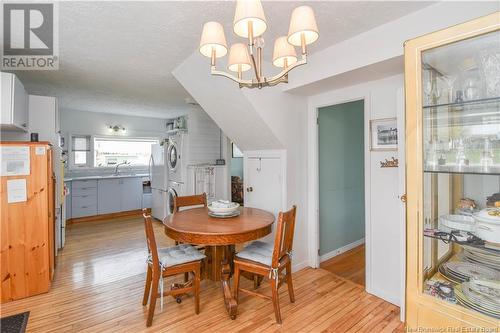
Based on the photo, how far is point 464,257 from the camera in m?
1.50

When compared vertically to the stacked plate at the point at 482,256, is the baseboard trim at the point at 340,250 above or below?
below

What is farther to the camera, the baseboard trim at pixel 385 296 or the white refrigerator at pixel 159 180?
the white refrigerator at pixel 159 180

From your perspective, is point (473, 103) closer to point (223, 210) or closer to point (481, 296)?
point (481, 296)

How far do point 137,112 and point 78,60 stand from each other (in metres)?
3.16

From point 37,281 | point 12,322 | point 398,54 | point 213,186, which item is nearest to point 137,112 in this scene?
point 213,186

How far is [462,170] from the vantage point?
139cm

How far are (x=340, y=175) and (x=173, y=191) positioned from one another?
2.90 m

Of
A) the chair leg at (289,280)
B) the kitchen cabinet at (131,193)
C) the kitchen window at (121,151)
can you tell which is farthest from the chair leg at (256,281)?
the kitchen window at (121,151)

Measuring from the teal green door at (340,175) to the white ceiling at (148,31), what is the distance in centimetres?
124

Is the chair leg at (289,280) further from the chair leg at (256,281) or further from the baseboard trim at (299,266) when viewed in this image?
the baseboard trim at (299,266)

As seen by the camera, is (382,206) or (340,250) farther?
(340,250)

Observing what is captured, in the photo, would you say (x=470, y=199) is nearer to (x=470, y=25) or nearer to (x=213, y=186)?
(x=470, y=25)

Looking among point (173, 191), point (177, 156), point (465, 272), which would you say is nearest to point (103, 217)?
point (173, 191)

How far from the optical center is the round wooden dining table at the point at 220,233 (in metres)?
2.00
